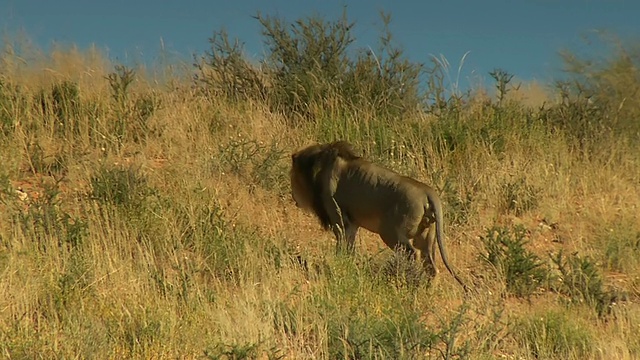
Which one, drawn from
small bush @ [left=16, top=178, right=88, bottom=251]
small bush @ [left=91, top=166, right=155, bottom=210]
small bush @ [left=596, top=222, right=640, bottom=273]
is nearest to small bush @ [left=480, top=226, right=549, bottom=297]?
small bush @ [left=596, top=222, right=640, bottom=273]

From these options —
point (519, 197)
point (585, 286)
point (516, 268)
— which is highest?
point (519, 197)

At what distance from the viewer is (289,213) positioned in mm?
9062

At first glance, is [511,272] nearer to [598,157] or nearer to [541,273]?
[541,273]

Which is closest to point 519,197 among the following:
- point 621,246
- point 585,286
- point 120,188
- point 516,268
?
point 621,246

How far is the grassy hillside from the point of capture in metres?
5.70

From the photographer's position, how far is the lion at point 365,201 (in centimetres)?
707

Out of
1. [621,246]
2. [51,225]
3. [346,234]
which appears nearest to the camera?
[51,225]

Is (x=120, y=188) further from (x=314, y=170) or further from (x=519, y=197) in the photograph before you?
(x=519, y=197)

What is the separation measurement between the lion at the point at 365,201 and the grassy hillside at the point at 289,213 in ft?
0.99

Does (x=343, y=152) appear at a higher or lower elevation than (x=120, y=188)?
higher

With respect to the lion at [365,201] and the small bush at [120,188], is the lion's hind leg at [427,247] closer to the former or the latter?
the lion at [365,201]

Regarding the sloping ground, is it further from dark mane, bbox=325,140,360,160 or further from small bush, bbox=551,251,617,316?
dark mane, bbox=325,140,360,160

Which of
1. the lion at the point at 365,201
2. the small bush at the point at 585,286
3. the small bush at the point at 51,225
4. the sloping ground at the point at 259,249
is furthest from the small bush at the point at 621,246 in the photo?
the small bush at the point at 51,225

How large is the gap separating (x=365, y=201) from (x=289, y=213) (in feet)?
6.00
